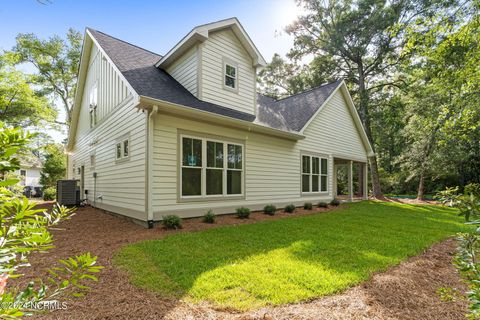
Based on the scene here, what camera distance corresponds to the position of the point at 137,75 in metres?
7.86

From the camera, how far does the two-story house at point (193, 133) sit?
6852 mm

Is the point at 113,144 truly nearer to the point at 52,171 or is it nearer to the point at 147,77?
the point at 147,77

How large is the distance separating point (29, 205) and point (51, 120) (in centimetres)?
2292

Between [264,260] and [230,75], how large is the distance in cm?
702

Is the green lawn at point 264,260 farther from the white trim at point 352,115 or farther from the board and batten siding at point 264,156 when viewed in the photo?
the white trim at point 352,115

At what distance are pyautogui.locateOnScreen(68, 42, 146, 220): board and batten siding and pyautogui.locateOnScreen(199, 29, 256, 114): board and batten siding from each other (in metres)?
2.52

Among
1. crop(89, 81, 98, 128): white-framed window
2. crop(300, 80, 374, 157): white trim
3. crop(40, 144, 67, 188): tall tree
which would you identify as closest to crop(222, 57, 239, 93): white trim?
crop(300, 80, 374, 157): white trim

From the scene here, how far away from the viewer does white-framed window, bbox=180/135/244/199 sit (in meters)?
7.25

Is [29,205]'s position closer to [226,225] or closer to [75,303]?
[75,303]

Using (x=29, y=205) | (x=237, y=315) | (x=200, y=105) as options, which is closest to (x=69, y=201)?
(x=200, y=105)

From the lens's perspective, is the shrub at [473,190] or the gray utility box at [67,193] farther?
the gray utility box at [67,193]

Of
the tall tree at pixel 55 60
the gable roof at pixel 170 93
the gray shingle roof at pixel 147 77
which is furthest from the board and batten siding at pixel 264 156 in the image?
the tall tree at pixel 55 60

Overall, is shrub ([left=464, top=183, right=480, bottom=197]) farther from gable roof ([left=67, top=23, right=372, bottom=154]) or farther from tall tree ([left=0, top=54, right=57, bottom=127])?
tall tree ([left=0, top=54, right=57, bottom=127])

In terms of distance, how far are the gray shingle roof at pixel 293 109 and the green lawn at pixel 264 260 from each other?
4818 mm
